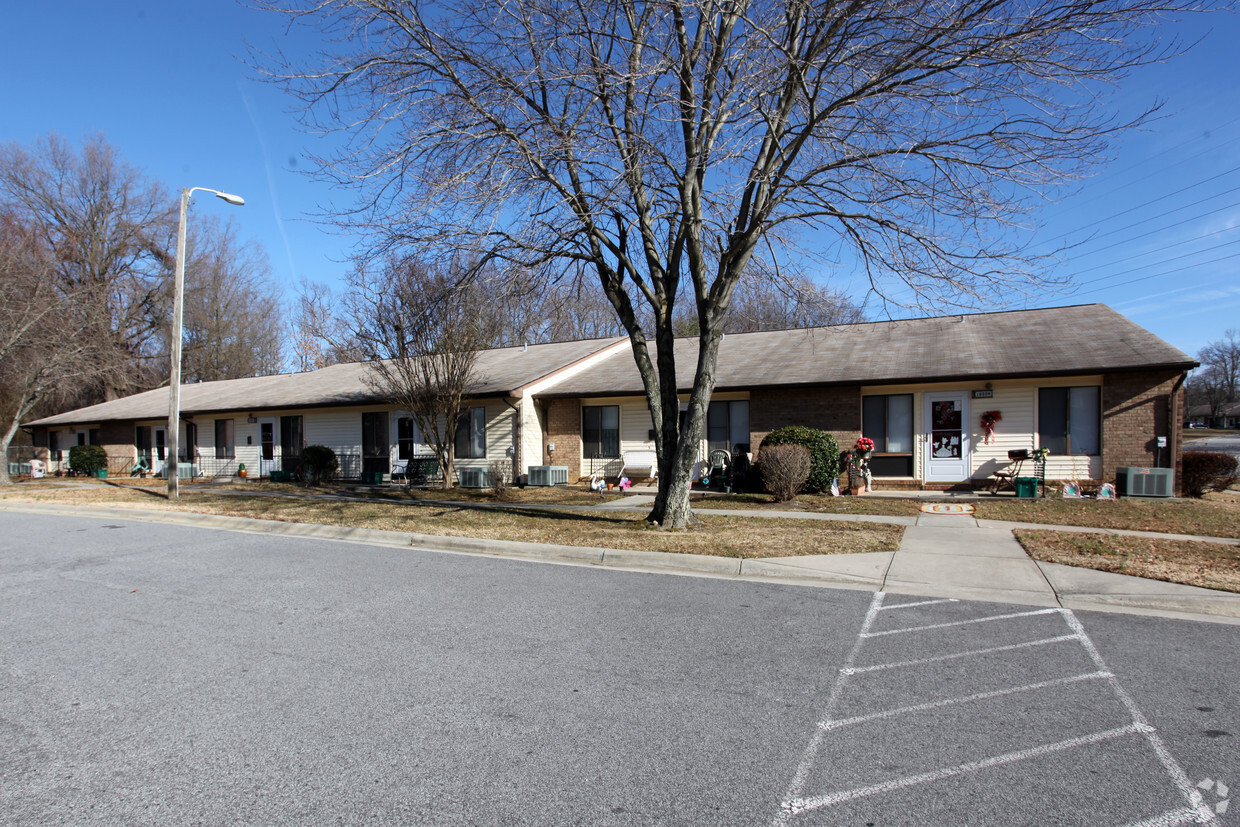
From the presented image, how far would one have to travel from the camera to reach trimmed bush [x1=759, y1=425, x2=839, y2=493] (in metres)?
16.3

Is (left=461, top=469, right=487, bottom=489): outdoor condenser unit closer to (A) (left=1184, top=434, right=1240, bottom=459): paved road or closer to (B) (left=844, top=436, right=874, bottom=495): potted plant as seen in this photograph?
(B) (left=844, top=436, right=874, bottom=495): potted plant

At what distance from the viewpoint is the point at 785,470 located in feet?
48.3

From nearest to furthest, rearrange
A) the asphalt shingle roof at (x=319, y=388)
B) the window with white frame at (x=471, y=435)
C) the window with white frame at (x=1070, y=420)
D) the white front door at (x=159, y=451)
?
1. the window with white frame at (x=1070, y=420)
2. the window with white frame at (x=471, y=435)
3. the asphalt shingle roof at (x=319, y=388)
4. the white front door at (x=159, y=451)

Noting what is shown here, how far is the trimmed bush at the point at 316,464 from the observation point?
71.3 feet

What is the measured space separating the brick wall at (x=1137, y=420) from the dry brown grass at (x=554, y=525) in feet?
25.5

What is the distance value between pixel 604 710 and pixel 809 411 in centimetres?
1469

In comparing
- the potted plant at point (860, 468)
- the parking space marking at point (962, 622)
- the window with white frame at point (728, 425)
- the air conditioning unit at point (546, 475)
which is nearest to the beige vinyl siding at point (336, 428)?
the air conditioning unit at point (546, 475)

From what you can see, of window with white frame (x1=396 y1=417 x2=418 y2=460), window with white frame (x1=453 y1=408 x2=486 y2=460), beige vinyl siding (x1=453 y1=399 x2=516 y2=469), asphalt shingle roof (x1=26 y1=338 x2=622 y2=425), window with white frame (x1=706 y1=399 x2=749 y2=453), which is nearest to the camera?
window with white frame (x1=706 y1=399 x2=749 y2=453)

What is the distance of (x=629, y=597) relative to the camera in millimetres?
7141

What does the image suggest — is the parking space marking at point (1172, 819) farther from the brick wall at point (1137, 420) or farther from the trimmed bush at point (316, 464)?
the trimmed bush at point (316, 464)

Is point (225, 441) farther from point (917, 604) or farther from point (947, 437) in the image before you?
point (917, 604)

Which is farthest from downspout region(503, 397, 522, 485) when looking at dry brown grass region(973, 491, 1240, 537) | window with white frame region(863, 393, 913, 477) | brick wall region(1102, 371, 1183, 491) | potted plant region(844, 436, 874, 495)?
brick wall region(1102, 371, 1183, 491)

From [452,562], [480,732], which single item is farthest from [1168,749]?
[452,562]

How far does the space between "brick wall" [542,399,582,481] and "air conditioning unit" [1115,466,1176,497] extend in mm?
13317
